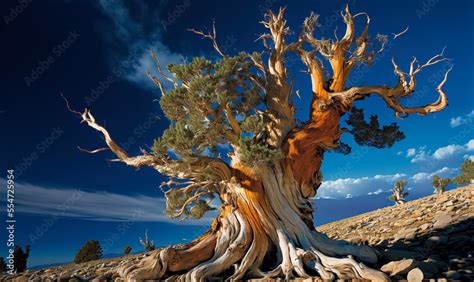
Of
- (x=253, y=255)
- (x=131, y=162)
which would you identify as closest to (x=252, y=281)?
(x=253, y=255)

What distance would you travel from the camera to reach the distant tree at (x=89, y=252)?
91.5ft

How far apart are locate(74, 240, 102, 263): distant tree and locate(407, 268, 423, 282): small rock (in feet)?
89.0

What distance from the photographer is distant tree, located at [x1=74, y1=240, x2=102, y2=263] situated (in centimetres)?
2788

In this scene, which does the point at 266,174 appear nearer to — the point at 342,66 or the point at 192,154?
the point at 192,154

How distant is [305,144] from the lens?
11.4 m

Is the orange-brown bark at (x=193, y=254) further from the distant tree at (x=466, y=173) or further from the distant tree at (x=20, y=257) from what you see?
the distant tree at (x=466, y=173)

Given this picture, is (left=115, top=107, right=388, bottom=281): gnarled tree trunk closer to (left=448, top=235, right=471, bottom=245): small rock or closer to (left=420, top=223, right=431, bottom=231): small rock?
(left=448, top=235, right=471, bottom=245): small rock

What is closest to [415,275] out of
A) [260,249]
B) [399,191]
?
[260,249]

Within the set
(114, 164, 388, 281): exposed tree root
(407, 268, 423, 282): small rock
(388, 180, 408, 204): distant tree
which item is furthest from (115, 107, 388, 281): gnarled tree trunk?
(388, 180, 408, 204): distant tree

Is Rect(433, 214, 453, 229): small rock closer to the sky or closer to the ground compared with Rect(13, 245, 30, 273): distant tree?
closer to the ground

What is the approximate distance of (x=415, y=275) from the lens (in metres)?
8.02

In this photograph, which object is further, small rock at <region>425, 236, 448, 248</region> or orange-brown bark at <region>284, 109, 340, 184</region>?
small rock at <region>425, 236, 448, 248</region>

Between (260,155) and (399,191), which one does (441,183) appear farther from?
(260,155)

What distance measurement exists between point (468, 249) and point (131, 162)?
478 inches
